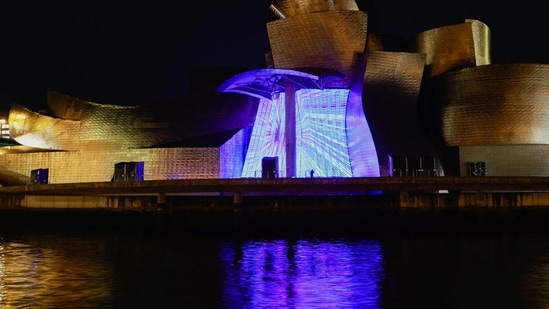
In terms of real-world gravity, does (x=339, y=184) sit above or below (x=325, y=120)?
below

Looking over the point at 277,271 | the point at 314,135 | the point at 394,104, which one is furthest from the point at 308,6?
the point at 277,271

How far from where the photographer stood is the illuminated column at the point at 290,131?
120ft

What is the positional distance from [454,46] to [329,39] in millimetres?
9690

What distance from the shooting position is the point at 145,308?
1191 centimetres

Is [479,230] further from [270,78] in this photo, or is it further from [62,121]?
[62,121]

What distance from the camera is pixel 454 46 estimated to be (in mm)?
41750

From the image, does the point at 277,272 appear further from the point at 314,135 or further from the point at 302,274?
the point at 314,135

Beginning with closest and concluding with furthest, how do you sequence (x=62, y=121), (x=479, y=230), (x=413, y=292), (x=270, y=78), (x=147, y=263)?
(x=413, y=292)
(x=147, y=263)
(x=479, y=230)
(x=270, y=78)
(x=62, y=121)

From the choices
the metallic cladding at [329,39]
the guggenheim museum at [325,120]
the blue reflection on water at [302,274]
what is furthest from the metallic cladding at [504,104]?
the blue reflection on water at [302,274]

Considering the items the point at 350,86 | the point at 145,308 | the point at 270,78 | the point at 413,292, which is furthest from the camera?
the point at 350,86

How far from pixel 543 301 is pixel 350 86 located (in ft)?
90.2

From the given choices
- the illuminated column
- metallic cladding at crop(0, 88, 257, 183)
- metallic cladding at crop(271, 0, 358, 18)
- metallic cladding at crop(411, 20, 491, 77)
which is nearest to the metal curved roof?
the illuminated column

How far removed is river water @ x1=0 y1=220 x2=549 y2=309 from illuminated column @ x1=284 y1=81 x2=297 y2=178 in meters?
12.0

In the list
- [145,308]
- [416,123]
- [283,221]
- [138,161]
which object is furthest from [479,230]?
[138,161]
